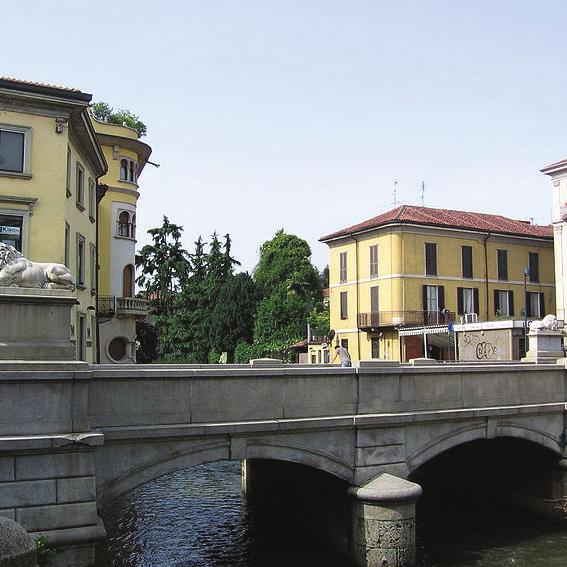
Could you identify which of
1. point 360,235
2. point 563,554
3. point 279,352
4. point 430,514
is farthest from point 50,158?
point 279,352

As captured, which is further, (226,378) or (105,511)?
(105,511)

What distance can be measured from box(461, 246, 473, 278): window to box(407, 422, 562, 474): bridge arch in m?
31.3

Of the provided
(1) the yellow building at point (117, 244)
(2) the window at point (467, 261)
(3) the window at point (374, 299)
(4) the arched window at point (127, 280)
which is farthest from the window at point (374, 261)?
(4) the arched window at point (127, 280)

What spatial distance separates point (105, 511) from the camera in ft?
67.9

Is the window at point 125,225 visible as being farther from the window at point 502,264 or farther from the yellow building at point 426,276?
the window at point 502,264

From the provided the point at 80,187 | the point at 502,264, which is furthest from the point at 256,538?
the point at 502,264

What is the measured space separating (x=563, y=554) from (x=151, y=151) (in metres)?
30.1

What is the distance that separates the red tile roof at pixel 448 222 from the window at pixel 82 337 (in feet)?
75.3

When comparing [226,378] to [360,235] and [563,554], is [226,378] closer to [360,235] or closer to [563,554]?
[563,554]

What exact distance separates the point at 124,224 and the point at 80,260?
8273 mm

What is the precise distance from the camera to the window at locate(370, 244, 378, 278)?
48.2 m

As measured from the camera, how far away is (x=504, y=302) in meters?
50.0

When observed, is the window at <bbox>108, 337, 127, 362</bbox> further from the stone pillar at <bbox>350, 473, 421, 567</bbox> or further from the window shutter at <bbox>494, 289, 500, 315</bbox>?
the window shutter at <bbox>494, 289, 500, 315</bbox>

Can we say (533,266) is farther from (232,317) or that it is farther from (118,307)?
(118,307)
